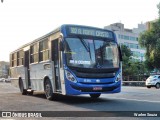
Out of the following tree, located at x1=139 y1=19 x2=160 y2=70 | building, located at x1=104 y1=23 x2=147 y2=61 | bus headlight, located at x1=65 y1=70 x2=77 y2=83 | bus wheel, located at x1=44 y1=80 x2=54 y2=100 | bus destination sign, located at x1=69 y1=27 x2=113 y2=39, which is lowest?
bus wheel, located at x1=44 y1=80 x2=54 y2=100

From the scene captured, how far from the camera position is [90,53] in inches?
523

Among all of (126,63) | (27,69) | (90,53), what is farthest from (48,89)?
(126,63)

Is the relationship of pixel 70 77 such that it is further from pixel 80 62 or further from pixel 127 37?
pixel 127 37

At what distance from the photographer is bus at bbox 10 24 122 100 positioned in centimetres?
1287

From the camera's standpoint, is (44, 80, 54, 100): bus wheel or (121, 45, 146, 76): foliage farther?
(121, 45, 146, 76): foliage

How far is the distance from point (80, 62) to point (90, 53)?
2.02 ft

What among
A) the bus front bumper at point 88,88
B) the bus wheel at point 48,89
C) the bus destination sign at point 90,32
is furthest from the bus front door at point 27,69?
the bus front bumper at point 88,88

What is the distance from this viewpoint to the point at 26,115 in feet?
→ 32.6

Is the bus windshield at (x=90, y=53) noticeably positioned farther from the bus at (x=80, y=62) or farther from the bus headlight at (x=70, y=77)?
the bus headlight at (x=70, y=77)

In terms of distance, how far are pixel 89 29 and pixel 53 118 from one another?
553 cm

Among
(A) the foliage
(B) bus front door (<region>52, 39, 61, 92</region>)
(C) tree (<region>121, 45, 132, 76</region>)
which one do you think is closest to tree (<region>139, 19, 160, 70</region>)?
(A) the foliage

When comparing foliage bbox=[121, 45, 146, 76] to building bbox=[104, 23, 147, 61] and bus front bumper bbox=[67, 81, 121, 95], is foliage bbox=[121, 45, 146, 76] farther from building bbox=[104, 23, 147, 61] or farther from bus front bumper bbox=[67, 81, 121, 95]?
bus front bumper bbox=[67, 81, 121, 95]

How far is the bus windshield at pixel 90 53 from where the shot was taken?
13016 mm

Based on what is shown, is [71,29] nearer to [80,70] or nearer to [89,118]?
[80,70]
